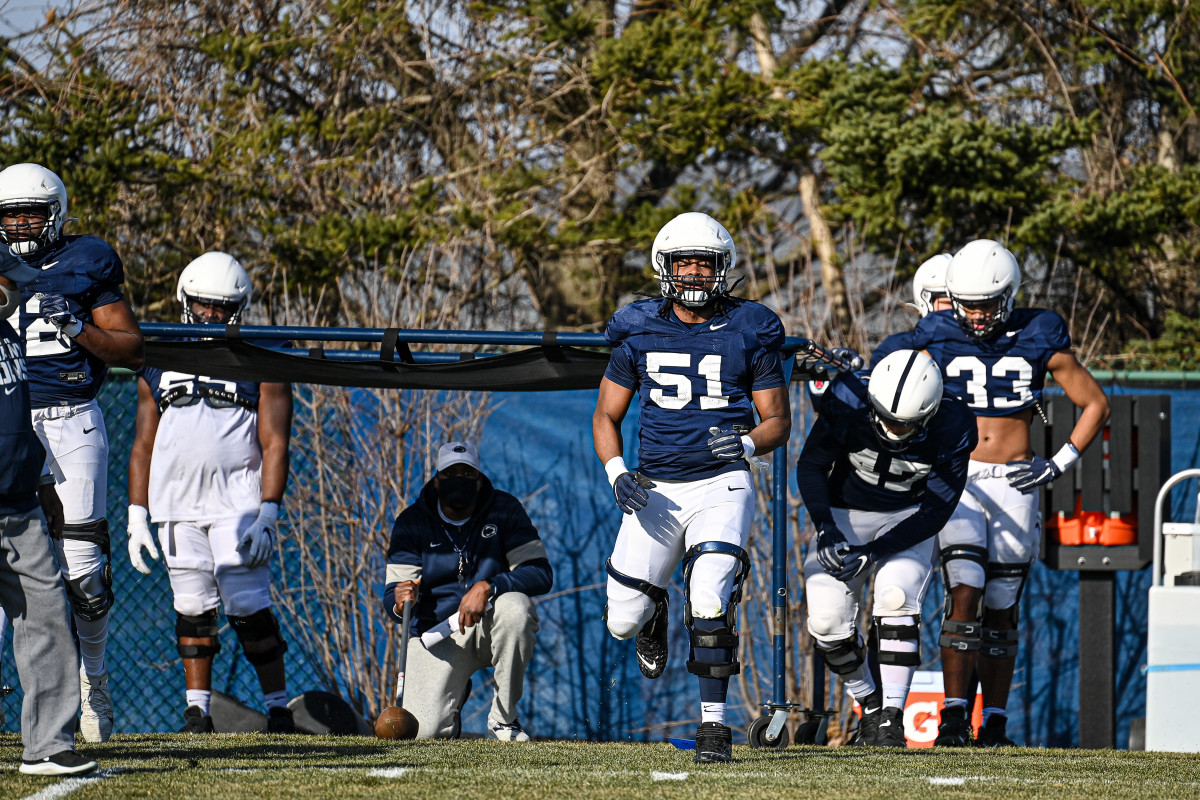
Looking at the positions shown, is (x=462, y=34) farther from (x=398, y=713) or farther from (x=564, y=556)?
(x=398, y=713)

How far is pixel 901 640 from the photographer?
5.64 meters

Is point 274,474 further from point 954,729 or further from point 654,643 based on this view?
point 954,729

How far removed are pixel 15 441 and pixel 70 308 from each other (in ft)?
3.73

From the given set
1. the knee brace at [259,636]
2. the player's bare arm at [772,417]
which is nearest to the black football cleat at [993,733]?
the player's bare arm at [772,417]

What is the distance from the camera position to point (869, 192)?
10.5 m

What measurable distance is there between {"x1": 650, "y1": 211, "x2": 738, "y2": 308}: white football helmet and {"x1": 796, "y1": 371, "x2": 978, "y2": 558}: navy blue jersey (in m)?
0.94

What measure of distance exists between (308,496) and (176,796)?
423cm

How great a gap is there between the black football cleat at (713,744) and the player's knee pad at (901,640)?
48.0 inches

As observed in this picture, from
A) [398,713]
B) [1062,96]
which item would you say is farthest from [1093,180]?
[398,713]

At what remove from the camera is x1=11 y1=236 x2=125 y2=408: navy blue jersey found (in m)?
5.07

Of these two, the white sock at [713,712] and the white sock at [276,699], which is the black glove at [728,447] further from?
the white sock at [276,699]

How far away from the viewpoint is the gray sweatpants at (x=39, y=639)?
391 centimetres

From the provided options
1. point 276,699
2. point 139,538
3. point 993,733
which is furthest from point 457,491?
point 993,733

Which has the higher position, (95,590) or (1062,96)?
(1062,96)
